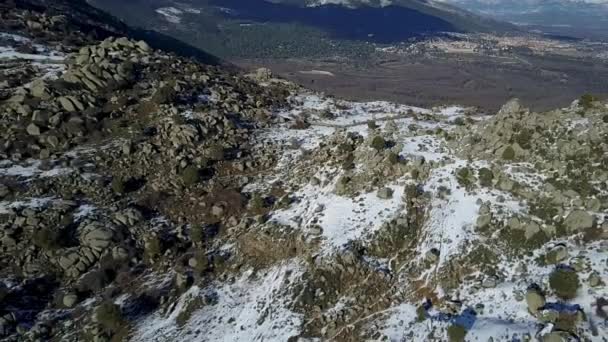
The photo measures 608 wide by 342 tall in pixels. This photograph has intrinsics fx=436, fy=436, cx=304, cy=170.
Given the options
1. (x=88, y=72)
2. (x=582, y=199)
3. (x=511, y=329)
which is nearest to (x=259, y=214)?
(x=511, y=329)

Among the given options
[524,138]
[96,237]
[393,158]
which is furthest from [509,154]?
[96,237]

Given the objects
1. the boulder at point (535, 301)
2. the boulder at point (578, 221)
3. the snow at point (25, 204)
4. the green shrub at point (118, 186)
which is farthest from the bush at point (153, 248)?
the boulder at point (578, 221)

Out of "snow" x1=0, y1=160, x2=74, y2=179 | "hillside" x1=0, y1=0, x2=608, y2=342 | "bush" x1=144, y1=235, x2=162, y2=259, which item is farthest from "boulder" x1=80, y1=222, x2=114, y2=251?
"snow" x1=0, y1=160, x2=74, y2=179

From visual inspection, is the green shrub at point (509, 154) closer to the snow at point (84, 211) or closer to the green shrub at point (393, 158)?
the green shrub at point (393, 158)

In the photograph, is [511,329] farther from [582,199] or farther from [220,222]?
[220,222]

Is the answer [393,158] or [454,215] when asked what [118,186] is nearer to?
[393,158]
